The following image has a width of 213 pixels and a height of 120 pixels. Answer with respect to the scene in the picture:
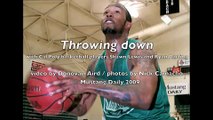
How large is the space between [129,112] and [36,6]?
966 mm

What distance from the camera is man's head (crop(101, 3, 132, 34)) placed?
9.04 ft

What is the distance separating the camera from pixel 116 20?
9.05 feet

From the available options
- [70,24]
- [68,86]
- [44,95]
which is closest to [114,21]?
[70,24]

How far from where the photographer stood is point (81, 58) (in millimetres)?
2779

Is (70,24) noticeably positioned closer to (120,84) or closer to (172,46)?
(120,84)

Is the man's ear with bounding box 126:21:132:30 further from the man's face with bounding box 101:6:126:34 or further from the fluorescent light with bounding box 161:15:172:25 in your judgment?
the fluorescent light with bounding box 161:15:172:25

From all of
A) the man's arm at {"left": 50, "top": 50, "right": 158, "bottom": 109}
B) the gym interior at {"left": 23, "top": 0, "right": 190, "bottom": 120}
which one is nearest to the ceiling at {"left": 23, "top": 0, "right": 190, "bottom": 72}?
the gym interior at {"left": 23, "top": 0, "right": 190, "bottom": 120}

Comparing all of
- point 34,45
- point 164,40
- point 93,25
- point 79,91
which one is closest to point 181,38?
point 164,40

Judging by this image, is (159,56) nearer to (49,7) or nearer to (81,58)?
(81,58)

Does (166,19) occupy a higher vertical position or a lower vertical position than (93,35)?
higher

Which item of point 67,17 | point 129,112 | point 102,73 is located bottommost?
point 129,112

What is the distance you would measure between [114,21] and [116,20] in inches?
0.6

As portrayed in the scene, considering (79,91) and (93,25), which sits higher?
(93,25)

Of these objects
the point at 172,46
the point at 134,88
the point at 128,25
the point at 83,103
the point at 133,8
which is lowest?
the point at 83,103
